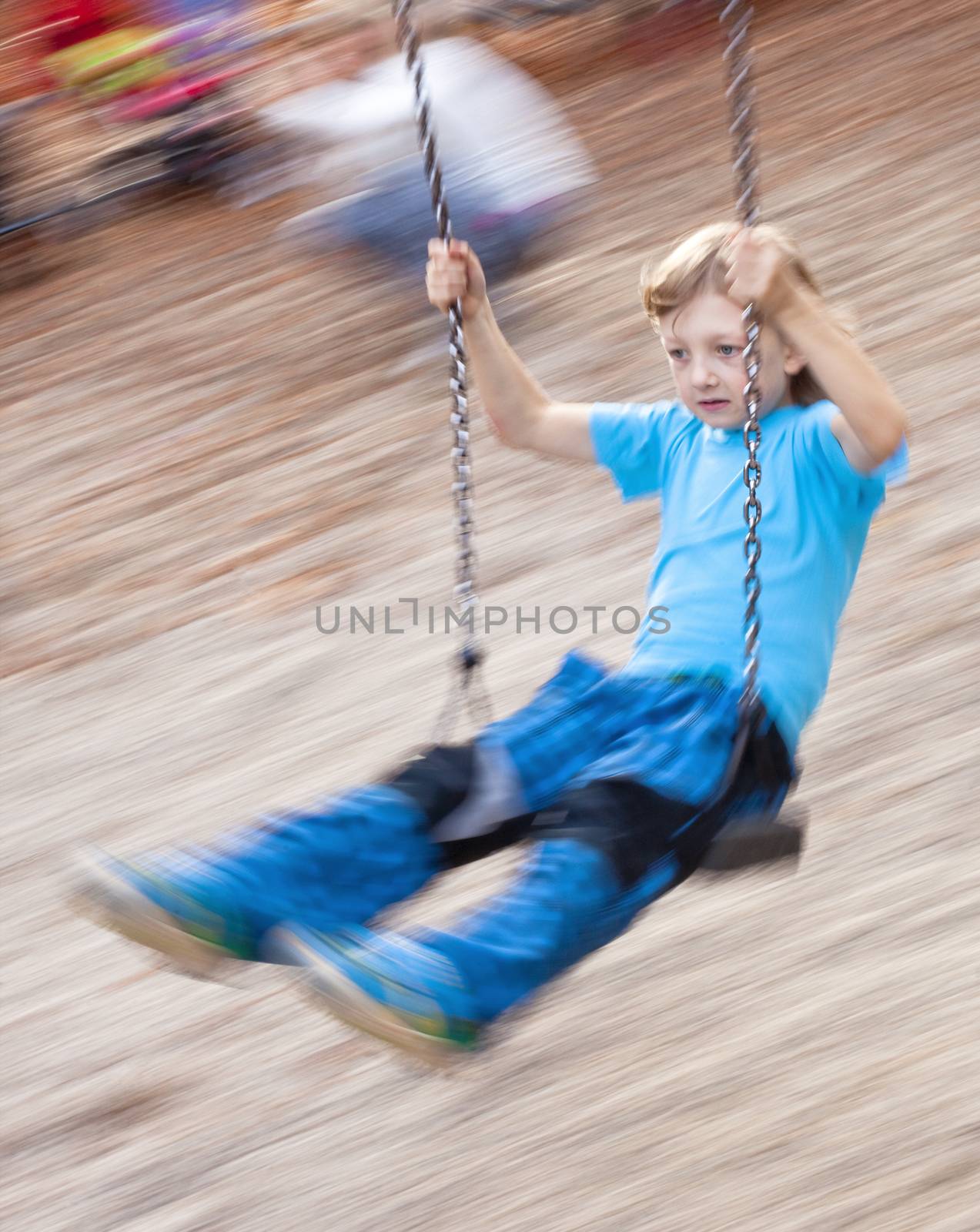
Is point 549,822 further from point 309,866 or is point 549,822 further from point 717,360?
point 717,360

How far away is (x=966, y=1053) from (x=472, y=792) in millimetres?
1016

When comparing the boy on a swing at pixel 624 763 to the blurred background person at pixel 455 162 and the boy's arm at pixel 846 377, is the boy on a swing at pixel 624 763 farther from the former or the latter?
the blurred background person at pixel 455 162

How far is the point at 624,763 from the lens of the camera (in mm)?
1598

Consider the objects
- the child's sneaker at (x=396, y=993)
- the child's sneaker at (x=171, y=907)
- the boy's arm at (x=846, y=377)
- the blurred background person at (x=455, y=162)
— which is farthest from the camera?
the blurred background person at (x=455, y=162)

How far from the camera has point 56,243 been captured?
5.10 meters

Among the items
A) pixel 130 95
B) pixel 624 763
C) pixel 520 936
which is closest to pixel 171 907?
pixel 520 936

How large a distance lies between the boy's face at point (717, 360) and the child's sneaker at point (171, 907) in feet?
2.30

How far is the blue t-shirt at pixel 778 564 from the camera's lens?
65.1 inches

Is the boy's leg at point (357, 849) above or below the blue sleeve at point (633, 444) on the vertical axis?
below

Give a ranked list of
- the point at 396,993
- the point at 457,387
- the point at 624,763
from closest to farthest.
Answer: the point at 396,993
the point at 624,763
the point at 457,387

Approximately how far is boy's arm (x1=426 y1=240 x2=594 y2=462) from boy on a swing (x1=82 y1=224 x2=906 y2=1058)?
5 cm

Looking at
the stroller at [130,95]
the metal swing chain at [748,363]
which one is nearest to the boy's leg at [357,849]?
the metal swing chain at [748,363]

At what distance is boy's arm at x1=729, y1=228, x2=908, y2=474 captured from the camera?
152 centimetres

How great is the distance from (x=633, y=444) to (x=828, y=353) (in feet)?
1.19
